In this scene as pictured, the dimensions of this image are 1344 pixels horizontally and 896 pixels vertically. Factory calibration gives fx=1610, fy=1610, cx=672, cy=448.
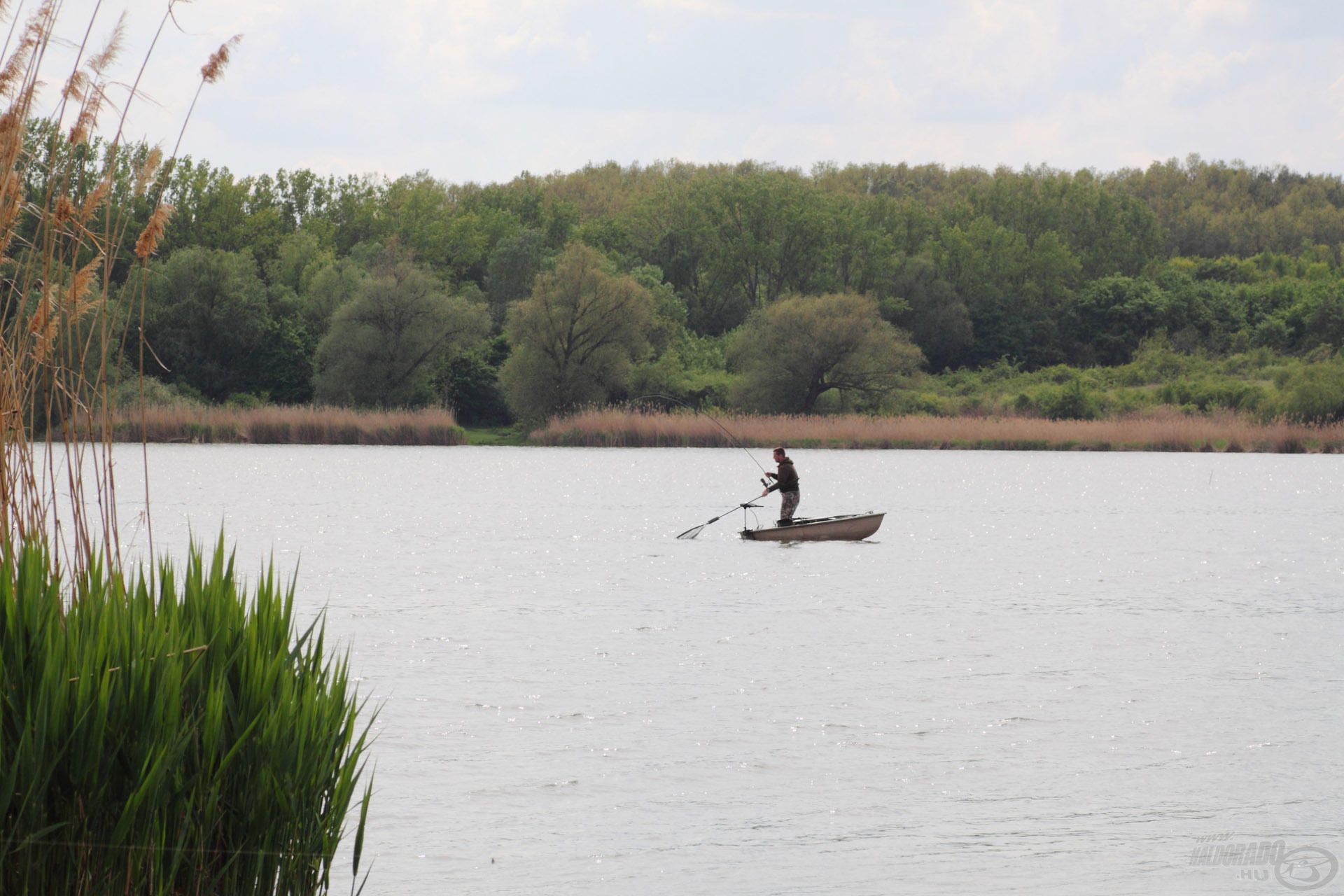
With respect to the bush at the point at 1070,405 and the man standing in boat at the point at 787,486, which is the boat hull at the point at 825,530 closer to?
the man standing in boat at the point at 787,486

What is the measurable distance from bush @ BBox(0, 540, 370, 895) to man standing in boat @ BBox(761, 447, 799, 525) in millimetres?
20879

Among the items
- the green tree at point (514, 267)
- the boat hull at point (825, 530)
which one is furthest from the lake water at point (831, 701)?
the green tree at point (514, 267)

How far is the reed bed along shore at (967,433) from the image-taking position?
193 ft

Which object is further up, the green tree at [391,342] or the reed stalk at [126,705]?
the green tree at [391,342]

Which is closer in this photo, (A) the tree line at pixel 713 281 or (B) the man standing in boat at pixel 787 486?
(B) the man standing in boat at pixel 787 486

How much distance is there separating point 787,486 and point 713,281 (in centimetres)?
8223

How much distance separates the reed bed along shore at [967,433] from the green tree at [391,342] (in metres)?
13.4

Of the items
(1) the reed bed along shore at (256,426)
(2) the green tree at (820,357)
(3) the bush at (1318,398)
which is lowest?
(1) the reed bed along shore at (256,426)

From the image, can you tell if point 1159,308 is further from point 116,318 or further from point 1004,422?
point 116,318

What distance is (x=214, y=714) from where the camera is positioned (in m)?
5.38

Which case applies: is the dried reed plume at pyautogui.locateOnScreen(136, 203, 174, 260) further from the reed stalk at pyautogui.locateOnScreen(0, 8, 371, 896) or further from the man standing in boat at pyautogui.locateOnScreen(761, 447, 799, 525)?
the man standing in boat at pyautogui.locateOnScreen(761, 447, 799, 525)

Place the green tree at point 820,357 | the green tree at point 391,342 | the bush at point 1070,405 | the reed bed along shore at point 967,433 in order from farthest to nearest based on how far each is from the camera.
A: the green tree at point 391,342
the bush at point 1070,405
the green tree at point 820,357
the reed bed along shore at point 967,433

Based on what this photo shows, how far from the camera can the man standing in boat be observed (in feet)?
88.0

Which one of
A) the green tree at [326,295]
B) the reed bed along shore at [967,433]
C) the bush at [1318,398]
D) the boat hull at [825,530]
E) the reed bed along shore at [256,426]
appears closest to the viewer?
the boat hull at [825,530]
